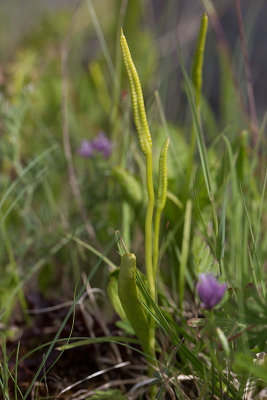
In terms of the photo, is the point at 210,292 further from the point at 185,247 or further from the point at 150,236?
the point at 185,247

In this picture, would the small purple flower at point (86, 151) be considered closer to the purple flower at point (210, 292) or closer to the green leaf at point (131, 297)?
the green leaf at point (131, 297)

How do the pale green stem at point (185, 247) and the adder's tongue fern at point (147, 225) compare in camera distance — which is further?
the pale green stem at point (185, 247)

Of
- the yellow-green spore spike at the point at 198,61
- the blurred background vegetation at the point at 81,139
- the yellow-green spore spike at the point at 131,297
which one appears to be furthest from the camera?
the blurred background vegetation at the point at 81,139

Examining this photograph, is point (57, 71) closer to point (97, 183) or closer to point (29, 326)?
point (97, 183)

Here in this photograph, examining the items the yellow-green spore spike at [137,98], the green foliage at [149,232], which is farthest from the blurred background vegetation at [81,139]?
the yellow-green spore spike at [137,98]

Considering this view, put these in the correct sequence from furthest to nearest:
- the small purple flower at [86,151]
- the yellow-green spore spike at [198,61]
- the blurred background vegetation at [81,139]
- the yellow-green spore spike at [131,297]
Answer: the small purple flower at [86,151] → the blurred background vegetation at [81,139] → the yellow-green spore spike at [198,61] → the yellow-green spore spike at [131,297]

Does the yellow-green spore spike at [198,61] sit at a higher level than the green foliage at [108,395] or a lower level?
higher

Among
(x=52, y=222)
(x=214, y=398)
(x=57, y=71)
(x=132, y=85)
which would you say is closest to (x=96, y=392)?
(x=214, y=398)

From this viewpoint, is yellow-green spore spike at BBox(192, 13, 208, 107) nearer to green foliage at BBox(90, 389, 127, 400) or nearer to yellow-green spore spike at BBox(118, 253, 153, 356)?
yellow-green spore spike at BBox(118, 253, 153, 356)
